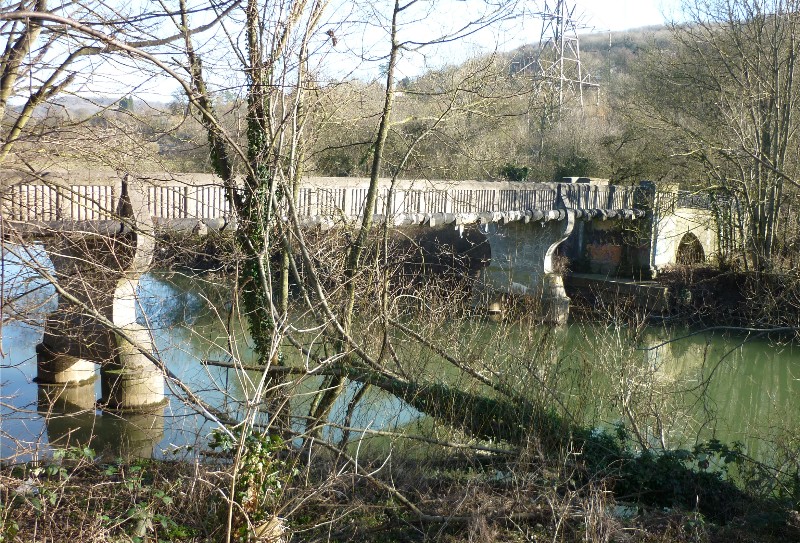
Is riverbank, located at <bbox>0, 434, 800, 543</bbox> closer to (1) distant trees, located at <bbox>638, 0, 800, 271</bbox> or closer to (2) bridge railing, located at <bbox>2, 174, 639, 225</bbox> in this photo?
(2) bridge railing, located at <bbox>2, 174, 639, 225</bbox>

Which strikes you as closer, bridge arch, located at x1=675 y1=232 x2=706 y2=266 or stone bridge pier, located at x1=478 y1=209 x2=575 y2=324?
stone bridge pier, located at x1=478 y1=209 x2=575 y2=324

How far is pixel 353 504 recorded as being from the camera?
19.2ft

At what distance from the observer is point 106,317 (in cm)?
781

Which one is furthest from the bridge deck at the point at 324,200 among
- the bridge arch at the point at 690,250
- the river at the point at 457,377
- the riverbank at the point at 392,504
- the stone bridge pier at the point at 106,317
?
the bridge arch at the point at 690,250

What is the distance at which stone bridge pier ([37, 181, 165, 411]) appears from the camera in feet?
20.1

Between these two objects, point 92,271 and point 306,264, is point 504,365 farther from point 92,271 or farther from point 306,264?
point 92,271

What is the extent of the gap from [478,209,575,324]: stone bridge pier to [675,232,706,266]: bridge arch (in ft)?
15.5

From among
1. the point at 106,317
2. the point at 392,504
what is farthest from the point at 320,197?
the point at 392,504

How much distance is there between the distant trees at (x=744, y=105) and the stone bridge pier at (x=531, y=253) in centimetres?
448

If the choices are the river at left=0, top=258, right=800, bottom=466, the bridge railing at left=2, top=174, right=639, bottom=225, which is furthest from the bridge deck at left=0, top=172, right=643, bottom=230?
the river at left=0, top=258, right=800, bottom=466

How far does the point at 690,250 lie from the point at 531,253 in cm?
639

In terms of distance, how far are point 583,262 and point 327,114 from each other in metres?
22.8

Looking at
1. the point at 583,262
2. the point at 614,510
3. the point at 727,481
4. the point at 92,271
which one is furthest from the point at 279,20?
the point at 583,262

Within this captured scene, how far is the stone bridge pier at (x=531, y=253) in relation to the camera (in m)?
23.7
